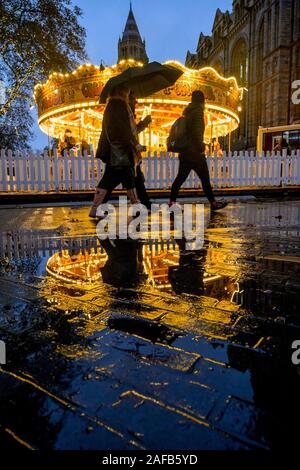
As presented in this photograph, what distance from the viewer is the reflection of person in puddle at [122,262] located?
9.19ft

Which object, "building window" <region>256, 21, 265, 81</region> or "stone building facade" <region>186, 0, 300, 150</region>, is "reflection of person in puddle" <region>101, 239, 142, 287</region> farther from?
"building window" <region>256, 21, 265, 81</region>

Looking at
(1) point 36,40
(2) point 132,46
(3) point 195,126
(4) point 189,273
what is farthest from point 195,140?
(2) point 132,46

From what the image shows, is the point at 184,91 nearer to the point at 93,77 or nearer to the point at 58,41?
the point at 93,77

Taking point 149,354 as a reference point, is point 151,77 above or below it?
above

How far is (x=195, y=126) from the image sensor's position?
24.1 feet

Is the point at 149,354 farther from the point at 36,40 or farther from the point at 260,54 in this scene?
the point at 260,54

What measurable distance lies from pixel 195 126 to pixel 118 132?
6.87ft

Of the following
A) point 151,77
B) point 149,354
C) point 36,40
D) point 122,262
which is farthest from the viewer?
point 36,40

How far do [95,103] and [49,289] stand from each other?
1414 cm

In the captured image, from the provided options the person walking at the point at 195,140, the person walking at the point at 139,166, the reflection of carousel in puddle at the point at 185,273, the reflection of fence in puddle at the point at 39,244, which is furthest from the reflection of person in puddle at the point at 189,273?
the person walking at the point at 195,140

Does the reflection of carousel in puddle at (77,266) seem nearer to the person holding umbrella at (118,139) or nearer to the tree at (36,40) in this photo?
the person holding umbrella at (118,139)

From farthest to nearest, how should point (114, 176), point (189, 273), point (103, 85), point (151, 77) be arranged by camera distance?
point (103, 85) → point (151, 77) → point (114, 176) → point (189, 273)

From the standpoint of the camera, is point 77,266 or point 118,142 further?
point 118,142

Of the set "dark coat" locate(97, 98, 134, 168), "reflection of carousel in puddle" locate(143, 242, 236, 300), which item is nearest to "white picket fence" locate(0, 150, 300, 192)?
"dark coat" locate(97, 98, 134, 168)
